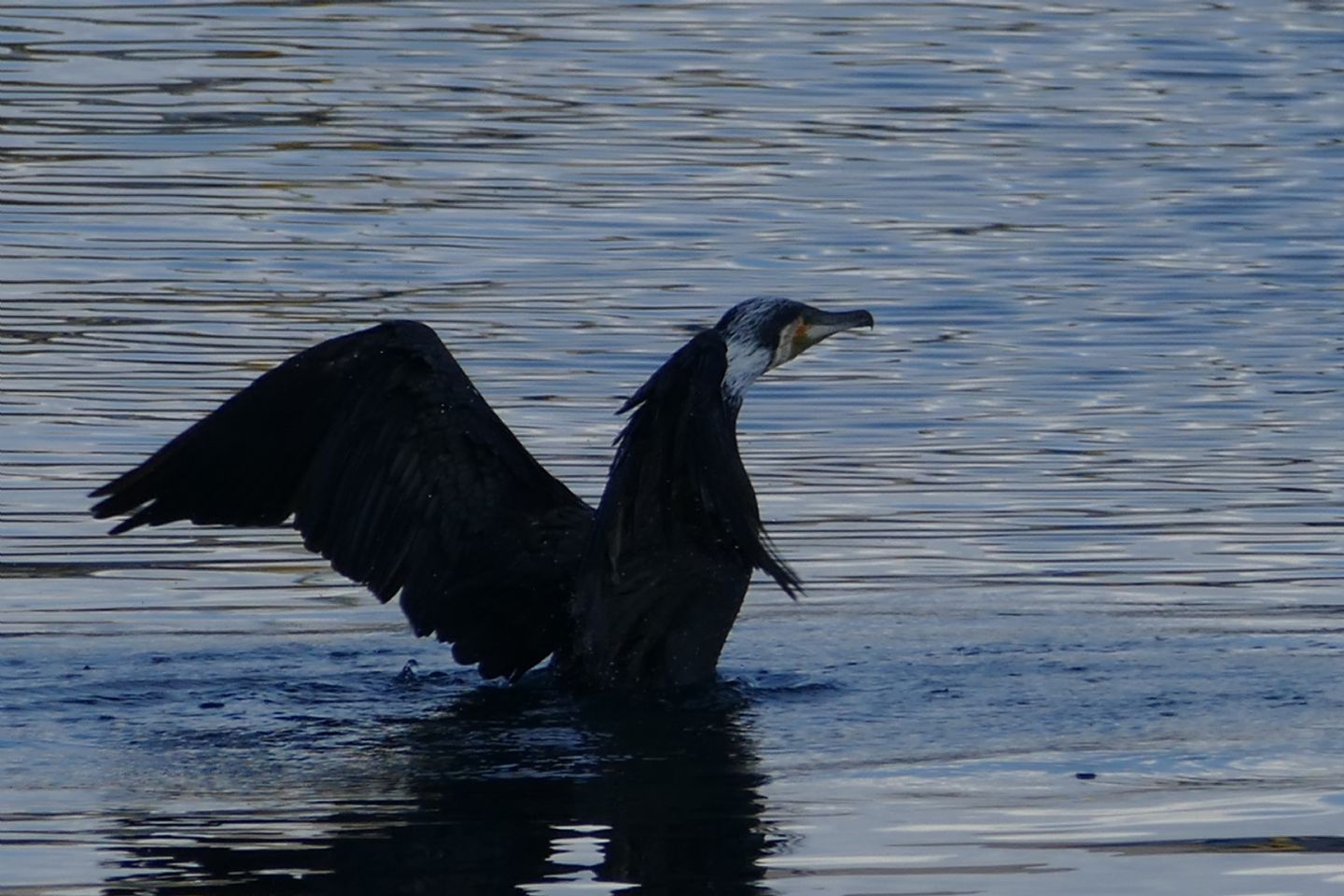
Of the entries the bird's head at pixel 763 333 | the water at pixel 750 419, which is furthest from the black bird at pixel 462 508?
the water at pixel 750 419

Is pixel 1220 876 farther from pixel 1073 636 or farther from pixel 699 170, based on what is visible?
pixel 699 170

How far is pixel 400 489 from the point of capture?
834cm

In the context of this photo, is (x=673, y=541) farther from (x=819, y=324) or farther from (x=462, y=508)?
(x=819, y=324)

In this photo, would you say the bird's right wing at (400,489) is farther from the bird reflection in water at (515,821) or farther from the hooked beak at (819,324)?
the hooked beak at (819,324)

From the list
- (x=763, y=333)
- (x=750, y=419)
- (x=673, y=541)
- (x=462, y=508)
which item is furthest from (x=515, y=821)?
(x=750, y=419)

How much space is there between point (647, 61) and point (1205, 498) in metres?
11.4

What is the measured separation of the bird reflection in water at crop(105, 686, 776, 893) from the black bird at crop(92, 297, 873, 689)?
0.88ft

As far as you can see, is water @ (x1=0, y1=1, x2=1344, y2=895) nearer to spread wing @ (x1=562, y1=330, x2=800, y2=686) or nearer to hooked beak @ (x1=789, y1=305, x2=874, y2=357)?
spread wing @ (x1=562, y1=330, x2=800, y2=686)

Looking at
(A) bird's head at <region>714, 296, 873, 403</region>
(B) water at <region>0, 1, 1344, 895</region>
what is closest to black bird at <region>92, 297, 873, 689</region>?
(A) bird's head at <region>714, 296, 873, 403</region>

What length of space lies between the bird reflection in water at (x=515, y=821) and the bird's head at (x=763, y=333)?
0.95 meters

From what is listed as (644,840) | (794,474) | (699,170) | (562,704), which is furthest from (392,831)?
(699,170)

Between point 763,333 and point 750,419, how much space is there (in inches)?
145

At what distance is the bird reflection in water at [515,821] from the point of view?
6395mm

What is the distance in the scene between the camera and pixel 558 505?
27.6 ft
